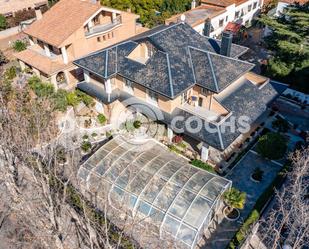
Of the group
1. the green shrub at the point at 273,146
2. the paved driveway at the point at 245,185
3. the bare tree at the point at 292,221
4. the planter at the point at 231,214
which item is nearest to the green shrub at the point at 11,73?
the paved driveway at the point at 245,185

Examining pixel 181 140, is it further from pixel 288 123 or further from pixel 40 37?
pixel 40 37

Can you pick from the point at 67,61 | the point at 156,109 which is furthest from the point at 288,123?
the point at 67,61

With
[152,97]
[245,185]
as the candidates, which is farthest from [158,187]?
[152,97]

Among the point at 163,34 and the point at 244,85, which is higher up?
the point at 163,34

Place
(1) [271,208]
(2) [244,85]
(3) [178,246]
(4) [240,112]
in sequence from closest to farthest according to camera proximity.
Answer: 1. (3) [178,246]
2. (1) [271,208]
3. (4) [240,112]
4. (2) [244,85]

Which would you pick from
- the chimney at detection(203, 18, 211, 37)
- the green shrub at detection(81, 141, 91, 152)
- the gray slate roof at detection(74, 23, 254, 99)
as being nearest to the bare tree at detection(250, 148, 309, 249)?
the gray slate roof at detection(74, 23, 254, 99)

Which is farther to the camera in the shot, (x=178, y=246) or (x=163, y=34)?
(x=163, y=34)

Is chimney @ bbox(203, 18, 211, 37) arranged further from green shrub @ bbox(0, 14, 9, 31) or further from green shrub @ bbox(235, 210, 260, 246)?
green shrub @ bbox(0, 14, 9, 31)
